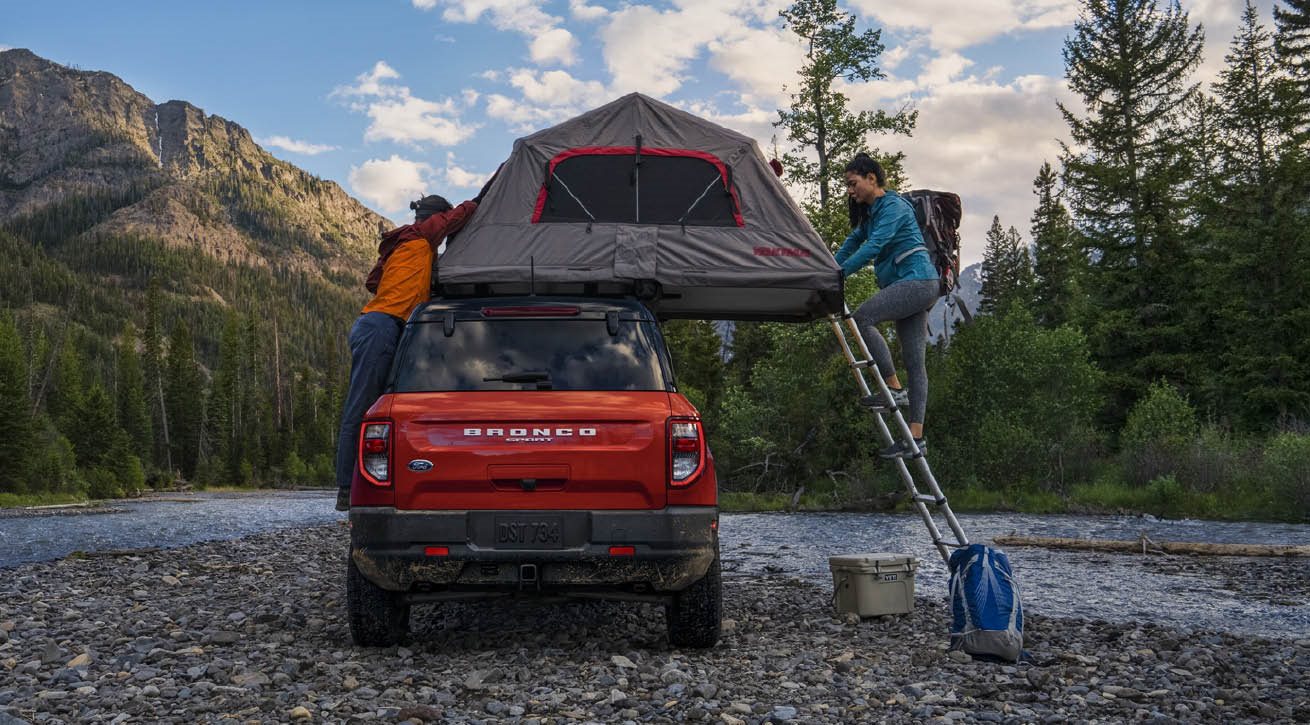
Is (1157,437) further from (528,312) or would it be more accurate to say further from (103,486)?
(103,486)

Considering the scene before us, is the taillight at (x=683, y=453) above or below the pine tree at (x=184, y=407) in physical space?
below

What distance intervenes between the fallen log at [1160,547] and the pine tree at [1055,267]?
2954 centimetres

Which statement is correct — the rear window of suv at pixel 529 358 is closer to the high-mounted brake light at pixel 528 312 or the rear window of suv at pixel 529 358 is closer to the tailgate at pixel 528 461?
the high-mounted brake light at pixel 528 312

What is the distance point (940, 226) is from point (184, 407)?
115 meters

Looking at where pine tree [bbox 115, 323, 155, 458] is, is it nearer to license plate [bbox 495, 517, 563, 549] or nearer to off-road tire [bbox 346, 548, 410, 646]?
off-road tire [bbox 346, 548, 410, 646]

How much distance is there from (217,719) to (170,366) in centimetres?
11876

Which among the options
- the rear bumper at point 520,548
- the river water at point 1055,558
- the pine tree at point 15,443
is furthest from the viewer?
the pine tree at point 15,443

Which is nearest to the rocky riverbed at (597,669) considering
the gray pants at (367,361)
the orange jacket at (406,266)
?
the gray pants at (367,361)

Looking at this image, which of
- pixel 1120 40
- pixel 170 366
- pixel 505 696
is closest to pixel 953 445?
pixel 505 696

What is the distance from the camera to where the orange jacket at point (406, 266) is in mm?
7172

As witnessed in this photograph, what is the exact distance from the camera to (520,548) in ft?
18.2

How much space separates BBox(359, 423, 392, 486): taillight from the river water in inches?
228

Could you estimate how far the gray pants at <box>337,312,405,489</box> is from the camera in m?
6.91

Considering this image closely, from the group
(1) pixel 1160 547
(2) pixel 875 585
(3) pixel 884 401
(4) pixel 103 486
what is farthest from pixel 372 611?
(4) pixel 103 486
